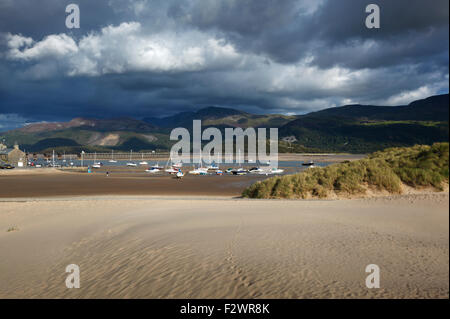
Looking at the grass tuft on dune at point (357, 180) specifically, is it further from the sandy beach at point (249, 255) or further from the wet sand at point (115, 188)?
the wet sand at point (115, 188)

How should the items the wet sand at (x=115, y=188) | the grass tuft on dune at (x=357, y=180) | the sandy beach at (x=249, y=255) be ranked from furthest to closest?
the wet sand at (x=115, y=188) → the grass tuft on dune at (x=357, y=180) → the sandy beach at (x=249, y=255)

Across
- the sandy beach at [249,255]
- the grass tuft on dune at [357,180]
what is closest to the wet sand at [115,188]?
the grass tuft on dune at [357,180]

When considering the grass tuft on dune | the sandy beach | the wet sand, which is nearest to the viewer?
the sandy beach

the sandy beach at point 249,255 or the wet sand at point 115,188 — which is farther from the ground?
the sandy beach at point 249,255

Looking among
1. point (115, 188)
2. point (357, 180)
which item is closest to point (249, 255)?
point (357, 180)

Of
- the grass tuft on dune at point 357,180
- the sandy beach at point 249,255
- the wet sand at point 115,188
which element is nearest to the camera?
the sandy beach at point 249,255

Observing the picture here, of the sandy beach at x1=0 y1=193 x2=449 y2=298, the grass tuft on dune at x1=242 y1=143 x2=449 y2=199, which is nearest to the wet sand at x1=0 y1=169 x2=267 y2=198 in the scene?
the grass tuft on dune at x1=242 y1=143 x2=449 y2=199

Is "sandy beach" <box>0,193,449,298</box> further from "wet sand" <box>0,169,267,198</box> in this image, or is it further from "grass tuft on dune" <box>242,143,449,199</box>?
"wet sand" <box>0,169,267,198</box>

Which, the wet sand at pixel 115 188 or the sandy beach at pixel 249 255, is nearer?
the sandy beach at pixel 249 255
